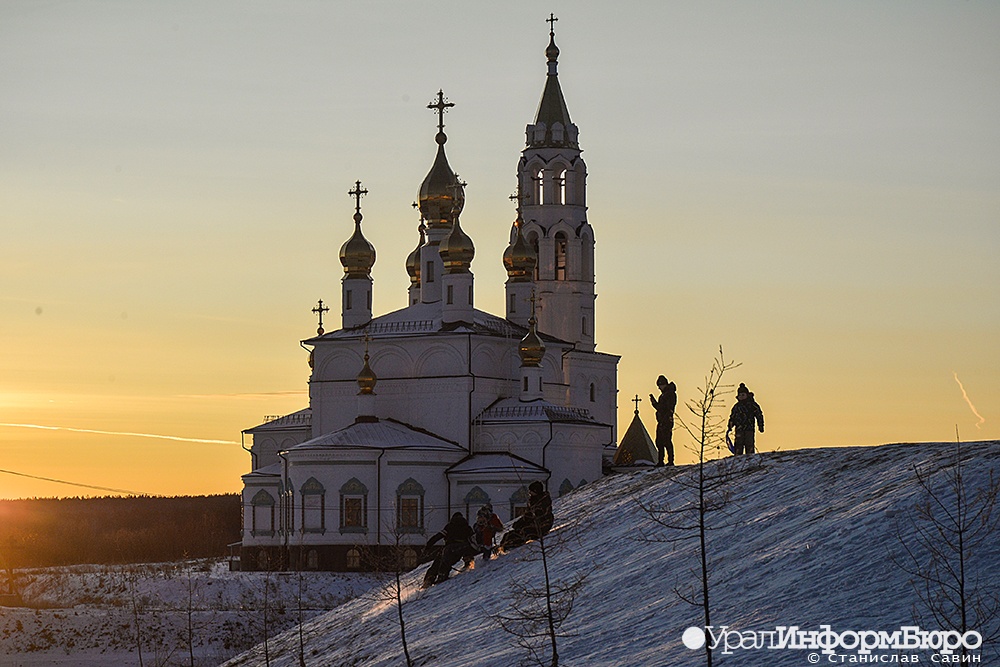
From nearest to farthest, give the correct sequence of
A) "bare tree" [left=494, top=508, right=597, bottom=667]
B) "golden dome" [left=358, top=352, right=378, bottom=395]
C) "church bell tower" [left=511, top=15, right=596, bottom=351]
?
"bare tree" [left=494, top=508, right=597, bottom=667]
"golden dome" [left=358, top=352, right=378, bottom=395]
"church bell tower" [left=511, top=15, right=596, bottom=351]

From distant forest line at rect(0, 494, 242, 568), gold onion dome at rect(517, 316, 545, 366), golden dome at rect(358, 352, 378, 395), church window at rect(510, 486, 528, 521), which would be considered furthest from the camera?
distant forest line at rect(0, 494, 242, 568)

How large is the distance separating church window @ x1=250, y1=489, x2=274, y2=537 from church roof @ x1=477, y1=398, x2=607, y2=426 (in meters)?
6.67

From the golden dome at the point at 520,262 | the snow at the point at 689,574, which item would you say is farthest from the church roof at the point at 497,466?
the snow at the point at 689,574

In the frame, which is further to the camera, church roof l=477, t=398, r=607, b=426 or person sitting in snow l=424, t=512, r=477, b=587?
church roof l=477, t=398, r=607, b=426

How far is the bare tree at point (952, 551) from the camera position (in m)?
14.7

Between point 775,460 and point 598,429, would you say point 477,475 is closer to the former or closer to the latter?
point 598,429

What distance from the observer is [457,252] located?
161 feet

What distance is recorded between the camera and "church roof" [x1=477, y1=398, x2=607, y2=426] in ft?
153

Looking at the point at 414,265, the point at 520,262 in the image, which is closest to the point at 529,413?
the point at 520,262

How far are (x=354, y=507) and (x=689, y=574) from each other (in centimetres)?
2752

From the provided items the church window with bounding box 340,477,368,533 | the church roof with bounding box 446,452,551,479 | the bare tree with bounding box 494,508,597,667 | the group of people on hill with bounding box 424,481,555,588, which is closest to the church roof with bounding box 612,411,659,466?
the church roof with bounding box 446,452,551,479

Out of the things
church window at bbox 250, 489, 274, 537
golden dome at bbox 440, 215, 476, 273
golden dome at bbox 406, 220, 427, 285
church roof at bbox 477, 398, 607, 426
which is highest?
golden dome at bbox 406, 220, 427, 285

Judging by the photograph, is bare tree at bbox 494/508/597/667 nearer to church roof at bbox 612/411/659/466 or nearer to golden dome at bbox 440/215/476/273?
golden dome at bbox 440/215/476/273

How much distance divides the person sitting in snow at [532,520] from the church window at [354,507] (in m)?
21.8
